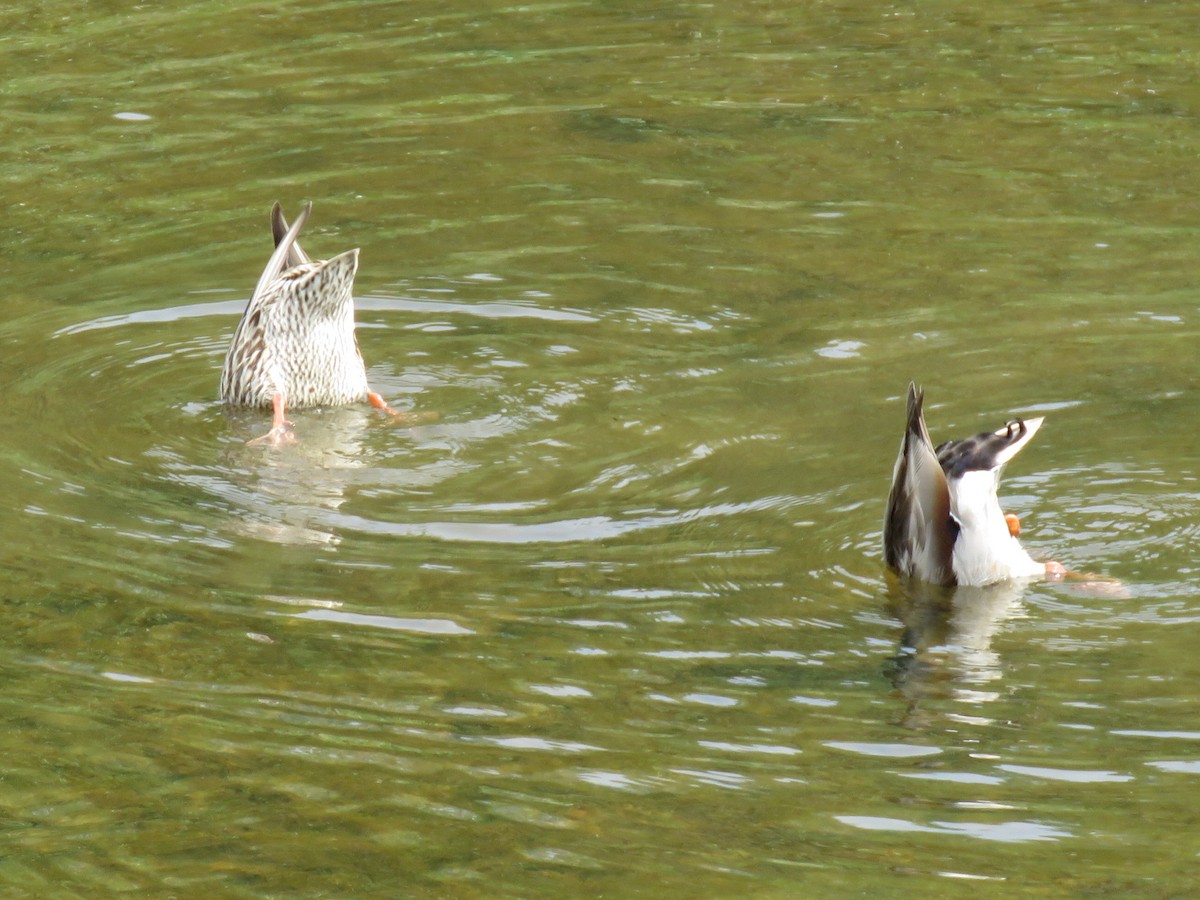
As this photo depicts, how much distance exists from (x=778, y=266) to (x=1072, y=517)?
10.2ft

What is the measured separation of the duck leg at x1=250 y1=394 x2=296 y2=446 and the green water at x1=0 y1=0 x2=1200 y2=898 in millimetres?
170

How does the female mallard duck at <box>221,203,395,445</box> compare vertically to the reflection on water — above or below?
above

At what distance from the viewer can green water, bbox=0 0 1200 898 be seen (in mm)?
5031

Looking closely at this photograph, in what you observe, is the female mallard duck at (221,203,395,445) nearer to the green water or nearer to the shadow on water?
the green water

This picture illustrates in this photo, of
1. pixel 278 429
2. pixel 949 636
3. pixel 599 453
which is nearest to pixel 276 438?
pixel 278 429

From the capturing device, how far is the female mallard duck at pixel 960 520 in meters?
6.62

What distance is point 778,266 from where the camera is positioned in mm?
9922

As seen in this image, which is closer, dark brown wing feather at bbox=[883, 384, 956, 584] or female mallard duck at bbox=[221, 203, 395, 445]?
dark brown wing feather at bbox=[883, 384, 956, 584]

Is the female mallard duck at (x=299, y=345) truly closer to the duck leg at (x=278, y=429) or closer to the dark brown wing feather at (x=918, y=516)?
the duck leg at (x=278, y=429)

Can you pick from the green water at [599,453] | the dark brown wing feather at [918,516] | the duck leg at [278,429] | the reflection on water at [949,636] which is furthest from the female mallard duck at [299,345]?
the reflection on water at [949,636]

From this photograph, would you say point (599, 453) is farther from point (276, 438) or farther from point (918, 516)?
point (918, 516)

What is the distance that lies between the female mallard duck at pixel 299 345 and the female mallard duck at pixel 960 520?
10.0ft

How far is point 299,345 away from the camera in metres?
9.11

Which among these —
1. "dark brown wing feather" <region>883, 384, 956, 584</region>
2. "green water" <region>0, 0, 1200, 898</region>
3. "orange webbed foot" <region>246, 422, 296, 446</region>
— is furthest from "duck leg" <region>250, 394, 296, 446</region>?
"dark brown wing feather" <region>883, 384, 956, 584</region>
